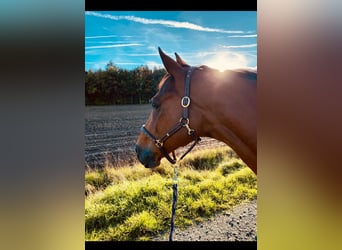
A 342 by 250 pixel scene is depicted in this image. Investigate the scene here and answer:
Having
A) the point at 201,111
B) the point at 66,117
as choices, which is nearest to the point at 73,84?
the point at 66,117

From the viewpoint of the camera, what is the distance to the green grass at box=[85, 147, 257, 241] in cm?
268

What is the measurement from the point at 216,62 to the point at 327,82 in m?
1.87

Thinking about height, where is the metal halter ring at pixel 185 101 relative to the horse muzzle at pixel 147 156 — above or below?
above

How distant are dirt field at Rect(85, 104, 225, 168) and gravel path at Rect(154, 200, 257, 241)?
624 millimetres

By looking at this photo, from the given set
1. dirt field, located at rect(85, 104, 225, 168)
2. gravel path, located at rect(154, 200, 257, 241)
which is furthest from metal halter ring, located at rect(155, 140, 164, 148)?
gravel path, located at rect(154, 200, 257, 241)

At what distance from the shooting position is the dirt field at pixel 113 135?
272 centimetres

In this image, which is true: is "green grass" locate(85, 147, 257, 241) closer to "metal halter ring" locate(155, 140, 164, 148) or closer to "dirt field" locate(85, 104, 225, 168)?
"dirt field" locate(85, 104, 225, 168)

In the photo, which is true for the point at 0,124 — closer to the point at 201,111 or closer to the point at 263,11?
the point at 263,11

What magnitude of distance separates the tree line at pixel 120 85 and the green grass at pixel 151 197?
0.61m

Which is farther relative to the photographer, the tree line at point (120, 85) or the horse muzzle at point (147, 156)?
the tree line at point (120, 85)

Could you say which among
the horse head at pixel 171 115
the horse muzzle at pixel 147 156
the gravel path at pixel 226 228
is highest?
the horse head at pixel 171 115

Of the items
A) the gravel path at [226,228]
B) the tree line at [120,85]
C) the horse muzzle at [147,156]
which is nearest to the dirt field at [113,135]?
the tree line at [120,85]

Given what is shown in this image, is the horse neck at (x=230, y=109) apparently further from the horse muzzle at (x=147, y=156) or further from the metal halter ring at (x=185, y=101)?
the horse muzzle at (x=147, y=156)

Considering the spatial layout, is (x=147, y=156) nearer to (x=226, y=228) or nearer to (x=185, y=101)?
(x=185, y=101)
